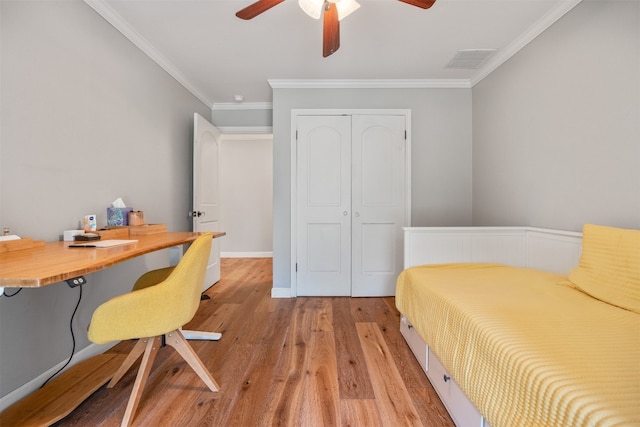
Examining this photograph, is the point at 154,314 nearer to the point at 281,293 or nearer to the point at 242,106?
the point at 281,293

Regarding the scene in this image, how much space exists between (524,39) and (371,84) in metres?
1.34

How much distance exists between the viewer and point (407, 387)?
150cm

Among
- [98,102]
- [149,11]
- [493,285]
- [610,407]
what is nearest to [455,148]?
[493,285]

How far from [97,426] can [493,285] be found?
82.0 inches

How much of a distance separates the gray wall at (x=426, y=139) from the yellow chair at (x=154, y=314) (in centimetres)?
176

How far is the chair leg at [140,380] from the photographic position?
3.97 feet

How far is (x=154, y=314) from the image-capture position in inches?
48.1

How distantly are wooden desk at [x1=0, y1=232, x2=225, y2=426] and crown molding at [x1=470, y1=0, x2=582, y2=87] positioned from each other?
2.86 meters

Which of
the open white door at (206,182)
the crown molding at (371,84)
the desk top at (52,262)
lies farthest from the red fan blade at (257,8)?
the open white door at (206,182)

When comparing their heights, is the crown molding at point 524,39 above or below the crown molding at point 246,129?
above

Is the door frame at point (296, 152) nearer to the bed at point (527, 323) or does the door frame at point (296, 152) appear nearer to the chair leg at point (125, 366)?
the bed at point (527, 323)

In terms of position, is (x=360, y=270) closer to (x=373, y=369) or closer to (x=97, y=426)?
(x=373, y=369)

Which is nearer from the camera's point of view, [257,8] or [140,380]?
[140,380]

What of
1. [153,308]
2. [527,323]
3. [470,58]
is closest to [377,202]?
[470,58]
